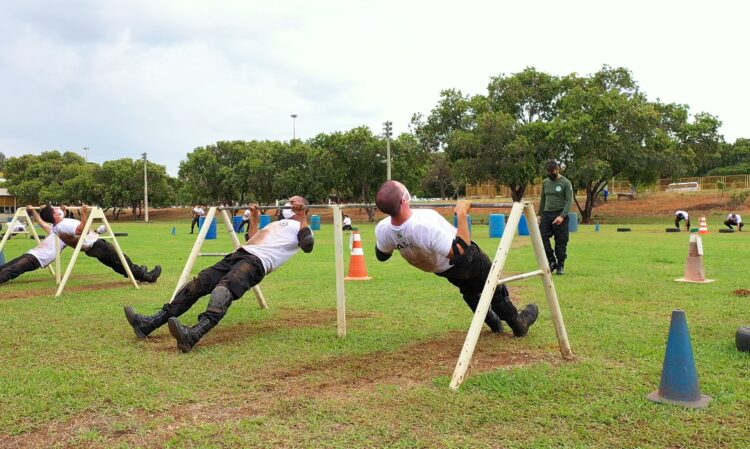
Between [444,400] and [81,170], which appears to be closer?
[444,400]

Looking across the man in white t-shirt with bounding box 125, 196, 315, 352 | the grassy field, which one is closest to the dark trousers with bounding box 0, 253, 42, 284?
the grassy field

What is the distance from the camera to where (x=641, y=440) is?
9.73 ft

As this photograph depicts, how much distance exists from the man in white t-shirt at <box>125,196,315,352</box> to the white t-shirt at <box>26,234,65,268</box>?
550cm

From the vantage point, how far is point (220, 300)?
507cm

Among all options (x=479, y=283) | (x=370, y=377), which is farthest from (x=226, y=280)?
(x=479, y=283)

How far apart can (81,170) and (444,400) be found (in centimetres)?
7849

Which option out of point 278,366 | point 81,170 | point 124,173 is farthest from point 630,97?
point 81,170

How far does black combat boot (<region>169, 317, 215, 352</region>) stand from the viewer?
187 inches

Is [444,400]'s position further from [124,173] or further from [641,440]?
[124,173]

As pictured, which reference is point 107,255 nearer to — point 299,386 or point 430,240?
point 299,386

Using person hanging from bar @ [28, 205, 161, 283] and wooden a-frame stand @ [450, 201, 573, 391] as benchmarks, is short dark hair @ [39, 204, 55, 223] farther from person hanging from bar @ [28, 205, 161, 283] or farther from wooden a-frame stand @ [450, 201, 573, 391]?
wooden a-frame stand @ [450, 201, 573, 391]

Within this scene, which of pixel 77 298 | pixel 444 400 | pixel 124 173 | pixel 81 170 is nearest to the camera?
pixel 444 400

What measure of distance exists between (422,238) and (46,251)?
27.0 ft

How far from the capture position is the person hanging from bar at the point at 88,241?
9213 millimetres
